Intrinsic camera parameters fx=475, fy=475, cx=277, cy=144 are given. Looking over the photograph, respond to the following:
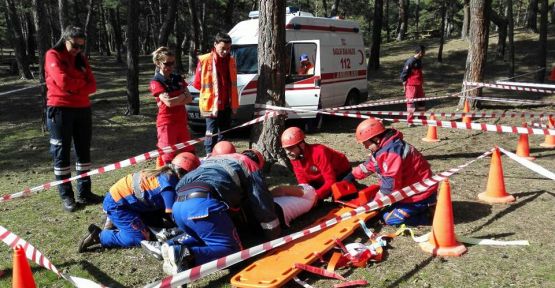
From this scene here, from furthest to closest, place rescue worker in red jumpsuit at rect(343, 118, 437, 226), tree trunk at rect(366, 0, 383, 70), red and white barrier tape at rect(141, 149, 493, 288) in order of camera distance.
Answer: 1. tree trunk at rect(366, 0, 383, 70)
2. rescue worker in red jumpsuit at rect(343, 118, 437, 226)
3. red and white barrier tape at rect(141, 149, 493, 288)

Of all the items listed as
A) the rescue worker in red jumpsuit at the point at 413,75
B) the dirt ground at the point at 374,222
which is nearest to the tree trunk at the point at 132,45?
the dirt ground at the point at 374,222

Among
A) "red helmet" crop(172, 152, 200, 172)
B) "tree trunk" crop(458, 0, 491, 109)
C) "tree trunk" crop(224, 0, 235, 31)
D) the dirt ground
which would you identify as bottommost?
the dirt ground

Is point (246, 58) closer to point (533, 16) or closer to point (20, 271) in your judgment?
point (20, 271)

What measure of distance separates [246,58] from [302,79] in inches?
51.7

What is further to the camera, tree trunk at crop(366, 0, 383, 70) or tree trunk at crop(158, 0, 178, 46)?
tree trunk at crop(366, 0, 383, 70)

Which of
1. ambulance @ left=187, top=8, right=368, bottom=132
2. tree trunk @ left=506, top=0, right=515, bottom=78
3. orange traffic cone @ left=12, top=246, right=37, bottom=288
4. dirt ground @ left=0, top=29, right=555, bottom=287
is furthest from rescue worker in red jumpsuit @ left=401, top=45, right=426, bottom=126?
orange traffic cone @ left=12, top=246, right=37, bottom=288

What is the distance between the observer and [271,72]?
6711mm

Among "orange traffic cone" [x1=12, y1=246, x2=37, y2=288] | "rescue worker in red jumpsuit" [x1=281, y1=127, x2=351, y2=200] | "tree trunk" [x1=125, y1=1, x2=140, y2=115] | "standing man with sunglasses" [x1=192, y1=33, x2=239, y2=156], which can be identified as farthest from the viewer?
"tree trunk" [x1=125, y1=1, x2=140, y2=115]

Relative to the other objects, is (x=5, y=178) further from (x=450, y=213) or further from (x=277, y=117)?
(x=450, y=213)

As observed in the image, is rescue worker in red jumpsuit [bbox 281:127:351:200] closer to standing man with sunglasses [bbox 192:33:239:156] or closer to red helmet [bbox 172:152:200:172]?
red helmet [bbox 172:152:200:172]

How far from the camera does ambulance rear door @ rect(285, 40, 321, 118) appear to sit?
1019cm

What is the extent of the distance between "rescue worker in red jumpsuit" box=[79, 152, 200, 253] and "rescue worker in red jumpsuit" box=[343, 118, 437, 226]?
5.69ft

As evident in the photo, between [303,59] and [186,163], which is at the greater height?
[303,59]

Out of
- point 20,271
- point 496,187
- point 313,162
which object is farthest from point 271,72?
point 20,271
